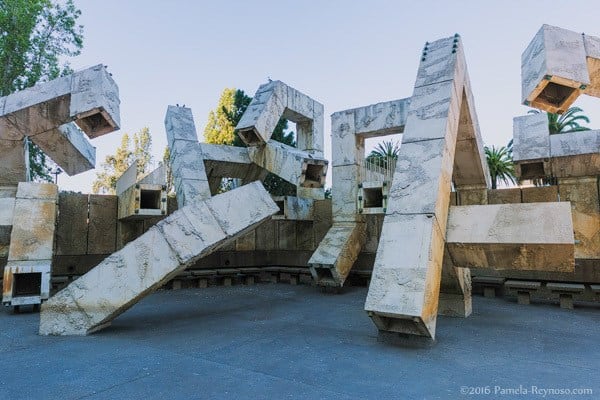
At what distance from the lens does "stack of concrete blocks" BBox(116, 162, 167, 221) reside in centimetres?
802

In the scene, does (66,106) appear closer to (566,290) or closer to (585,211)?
(566,290)

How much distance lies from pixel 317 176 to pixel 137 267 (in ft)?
20.4

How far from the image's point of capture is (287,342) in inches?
189

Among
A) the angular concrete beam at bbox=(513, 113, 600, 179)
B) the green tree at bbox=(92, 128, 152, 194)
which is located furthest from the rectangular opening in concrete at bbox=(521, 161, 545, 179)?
the green tree at bbox=(92, 128, 152, 194)

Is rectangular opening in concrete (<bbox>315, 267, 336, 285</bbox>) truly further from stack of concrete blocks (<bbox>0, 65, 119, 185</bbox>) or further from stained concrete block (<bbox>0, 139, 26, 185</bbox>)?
stained concrete block (<bbox>0, 139, 26, 185</bbox>)

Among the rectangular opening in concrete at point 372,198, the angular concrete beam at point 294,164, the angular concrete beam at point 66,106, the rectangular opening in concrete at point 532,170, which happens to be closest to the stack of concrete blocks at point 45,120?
the angular concrete beam at point 66,106

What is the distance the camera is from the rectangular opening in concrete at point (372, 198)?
8.87 meters

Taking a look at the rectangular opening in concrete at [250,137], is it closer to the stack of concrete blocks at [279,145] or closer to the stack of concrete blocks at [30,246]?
the stack of concrete blocks at [279,145]

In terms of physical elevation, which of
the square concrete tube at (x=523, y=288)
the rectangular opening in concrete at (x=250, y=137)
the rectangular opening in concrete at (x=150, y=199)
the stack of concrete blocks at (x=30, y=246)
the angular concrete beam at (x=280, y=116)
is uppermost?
the angular concrete beam at (x=280, y=116)

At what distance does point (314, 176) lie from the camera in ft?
35.3

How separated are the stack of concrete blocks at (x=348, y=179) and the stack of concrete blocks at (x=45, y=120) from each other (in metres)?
5.19

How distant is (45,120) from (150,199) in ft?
8.39

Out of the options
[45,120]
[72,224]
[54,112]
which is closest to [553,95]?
[54,112]

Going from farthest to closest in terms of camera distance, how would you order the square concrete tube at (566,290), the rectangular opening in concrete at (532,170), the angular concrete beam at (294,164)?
the angular concrete beam at (294,164), the rectangular opening in concrete at (532,170), the square concrete tube at (566,290)
